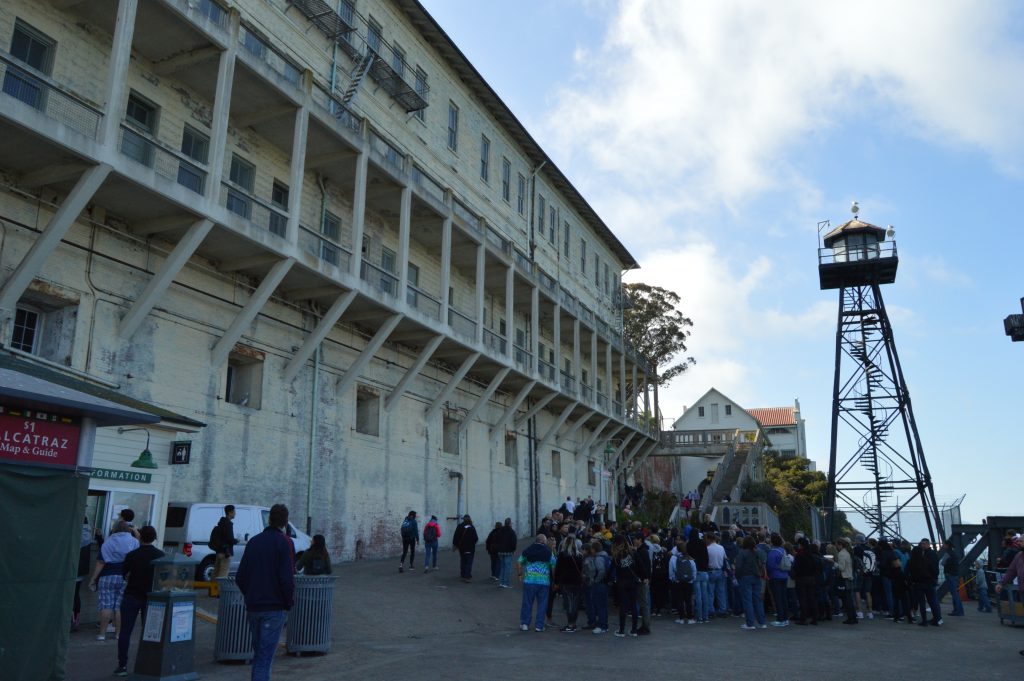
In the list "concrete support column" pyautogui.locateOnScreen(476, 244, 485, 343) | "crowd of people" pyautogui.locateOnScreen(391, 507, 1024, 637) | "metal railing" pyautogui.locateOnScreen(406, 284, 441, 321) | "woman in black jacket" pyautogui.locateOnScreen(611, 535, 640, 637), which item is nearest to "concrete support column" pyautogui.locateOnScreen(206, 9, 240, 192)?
"metal railing" pyautogui.locateOnScreen(406, 284, 441, 321)

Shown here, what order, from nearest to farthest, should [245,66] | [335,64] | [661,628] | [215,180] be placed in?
[661,628] → [215,180] → [245,66] → [335,64]

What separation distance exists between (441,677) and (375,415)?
1505 centimetres

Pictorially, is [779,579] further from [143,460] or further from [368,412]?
[368,412]

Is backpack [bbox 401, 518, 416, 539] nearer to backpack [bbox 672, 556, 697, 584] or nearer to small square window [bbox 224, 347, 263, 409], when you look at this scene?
small square window [bbox 224, 347, 263, 409]

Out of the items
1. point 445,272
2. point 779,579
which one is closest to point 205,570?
point 779,579

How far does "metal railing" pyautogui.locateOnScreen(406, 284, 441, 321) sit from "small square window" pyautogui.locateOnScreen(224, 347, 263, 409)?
4.92 m

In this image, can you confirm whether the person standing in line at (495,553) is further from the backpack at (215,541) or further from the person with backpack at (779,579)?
the backpack at (215,541)

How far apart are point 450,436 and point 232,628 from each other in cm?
1838

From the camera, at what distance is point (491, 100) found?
1248 inches

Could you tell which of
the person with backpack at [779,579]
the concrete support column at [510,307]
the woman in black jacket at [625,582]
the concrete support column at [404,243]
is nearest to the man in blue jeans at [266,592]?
the woman in black jacket at [625,582]

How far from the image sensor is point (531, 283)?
30297 millimetres

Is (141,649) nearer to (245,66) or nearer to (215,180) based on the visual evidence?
(215,180)

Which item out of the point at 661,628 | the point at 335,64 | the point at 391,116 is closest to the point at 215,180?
the point at 335,64

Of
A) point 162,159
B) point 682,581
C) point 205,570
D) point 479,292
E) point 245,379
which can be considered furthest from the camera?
point 479,292
